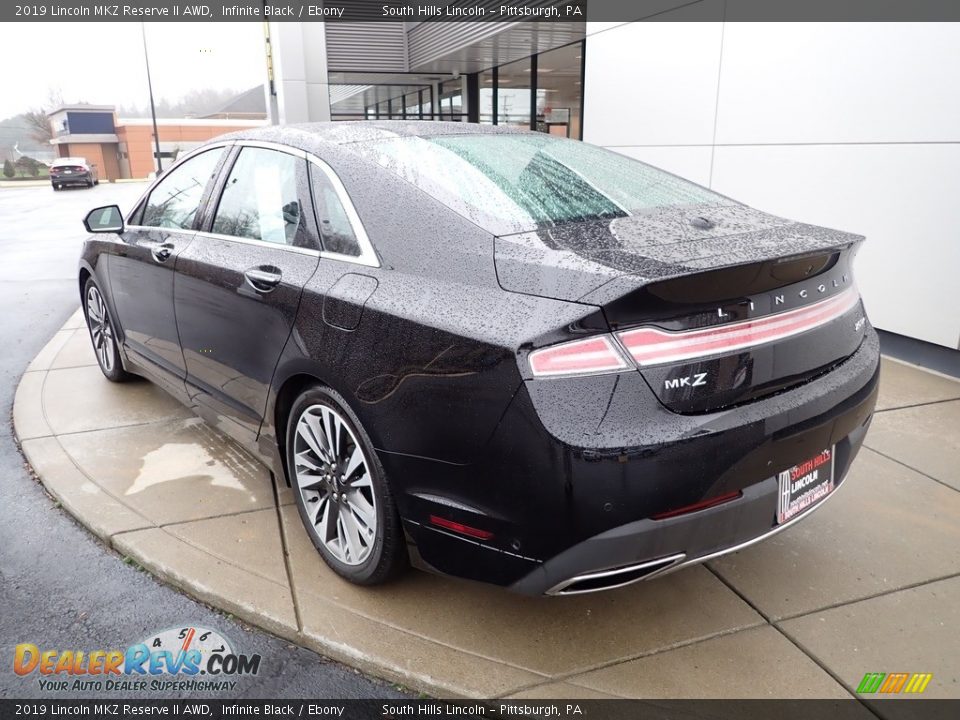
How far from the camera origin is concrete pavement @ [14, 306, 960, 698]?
7.75 ft

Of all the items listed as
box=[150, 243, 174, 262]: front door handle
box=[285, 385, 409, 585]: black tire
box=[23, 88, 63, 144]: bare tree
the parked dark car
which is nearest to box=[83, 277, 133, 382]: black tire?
box=[150, 243, 174, 262]: front door handle

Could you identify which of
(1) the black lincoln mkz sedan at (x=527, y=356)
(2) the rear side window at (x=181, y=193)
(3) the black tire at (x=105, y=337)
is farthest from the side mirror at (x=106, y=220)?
(1) the black lincoln mkz sedan at (x=527, y=356)

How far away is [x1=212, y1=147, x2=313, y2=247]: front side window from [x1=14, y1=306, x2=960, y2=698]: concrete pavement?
125cm

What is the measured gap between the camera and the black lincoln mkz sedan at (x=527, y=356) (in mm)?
1962

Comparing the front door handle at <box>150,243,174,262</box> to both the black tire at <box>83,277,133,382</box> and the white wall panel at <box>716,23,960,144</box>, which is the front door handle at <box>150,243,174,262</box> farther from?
the white wall panel at <box>716,23,960,144</box>

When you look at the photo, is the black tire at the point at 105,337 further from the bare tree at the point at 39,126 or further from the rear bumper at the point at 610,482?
the bare tree at the point at 39,126

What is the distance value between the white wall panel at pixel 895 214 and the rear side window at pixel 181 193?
4.57 meters

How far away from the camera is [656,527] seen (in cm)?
201

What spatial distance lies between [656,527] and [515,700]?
29.0 inches

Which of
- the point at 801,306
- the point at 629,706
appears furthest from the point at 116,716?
the point at 801,306

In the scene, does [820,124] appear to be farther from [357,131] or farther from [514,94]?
[514,94]

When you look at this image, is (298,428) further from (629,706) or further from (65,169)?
(65,169)

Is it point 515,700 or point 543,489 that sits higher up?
point 543,489

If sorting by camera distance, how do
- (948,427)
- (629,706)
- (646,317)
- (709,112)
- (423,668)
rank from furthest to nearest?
(709,112), (948,427), (423,668), (629,706), (646,317)
